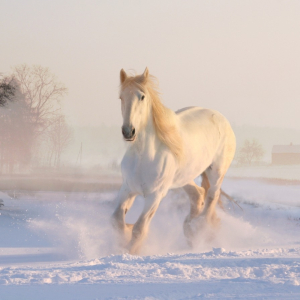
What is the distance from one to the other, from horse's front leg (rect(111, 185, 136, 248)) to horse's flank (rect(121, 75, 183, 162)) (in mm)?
765

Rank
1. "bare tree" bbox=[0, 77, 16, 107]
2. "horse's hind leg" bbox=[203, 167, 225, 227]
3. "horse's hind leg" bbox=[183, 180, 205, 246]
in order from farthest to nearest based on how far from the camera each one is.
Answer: "bare tree" bbox=[0, 77, 16, 107] → "horse's hind leg" bbox=[203, 167, 225, 227] → "horse's hind leg" bbox=[183, 180, 205, 246]

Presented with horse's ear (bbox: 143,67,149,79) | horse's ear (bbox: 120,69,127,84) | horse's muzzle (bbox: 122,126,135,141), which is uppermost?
horse's ear (bbox: 143,67,149,79)

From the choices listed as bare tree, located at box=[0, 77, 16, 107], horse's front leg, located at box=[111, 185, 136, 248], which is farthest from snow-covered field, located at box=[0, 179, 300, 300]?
bare tree, located at box=[0, 77, 16, 107]

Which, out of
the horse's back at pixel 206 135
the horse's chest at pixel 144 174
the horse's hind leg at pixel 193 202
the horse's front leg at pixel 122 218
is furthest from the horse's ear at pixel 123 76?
the horse's hind leg at pixel 193 202

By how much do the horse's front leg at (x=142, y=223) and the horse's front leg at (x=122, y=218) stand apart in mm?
147

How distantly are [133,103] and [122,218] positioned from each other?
147 cm

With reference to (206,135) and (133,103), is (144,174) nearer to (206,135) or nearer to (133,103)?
(133,103)

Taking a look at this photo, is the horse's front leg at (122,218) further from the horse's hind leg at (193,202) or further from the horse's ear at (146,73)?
the horse's hind leg at (193,202)

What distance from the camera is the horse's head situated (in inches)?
200

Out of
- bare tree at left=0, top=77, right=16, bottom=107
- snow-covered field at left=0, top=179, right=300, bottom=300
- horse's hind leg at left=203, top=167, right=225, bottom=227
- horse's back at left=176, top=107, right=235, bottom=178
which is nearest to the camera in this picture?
snow-covered field at left=0, top=179, right=300, bottom=300

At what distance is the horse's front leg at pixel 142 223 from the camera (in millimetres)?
5555

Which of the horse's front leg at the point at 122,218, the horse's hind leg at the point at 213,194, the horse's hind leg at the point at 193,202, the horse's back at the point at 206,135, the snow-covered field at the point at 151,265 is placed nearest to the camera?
the snow-covered field at the point at 151,265

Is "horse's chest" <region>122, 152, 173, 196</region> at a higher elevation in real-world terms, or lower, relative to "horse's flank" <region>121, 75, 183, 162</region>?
lower

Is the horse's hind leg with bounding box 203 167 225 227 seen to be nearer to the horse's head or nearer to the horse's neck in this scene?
the horse's neck
